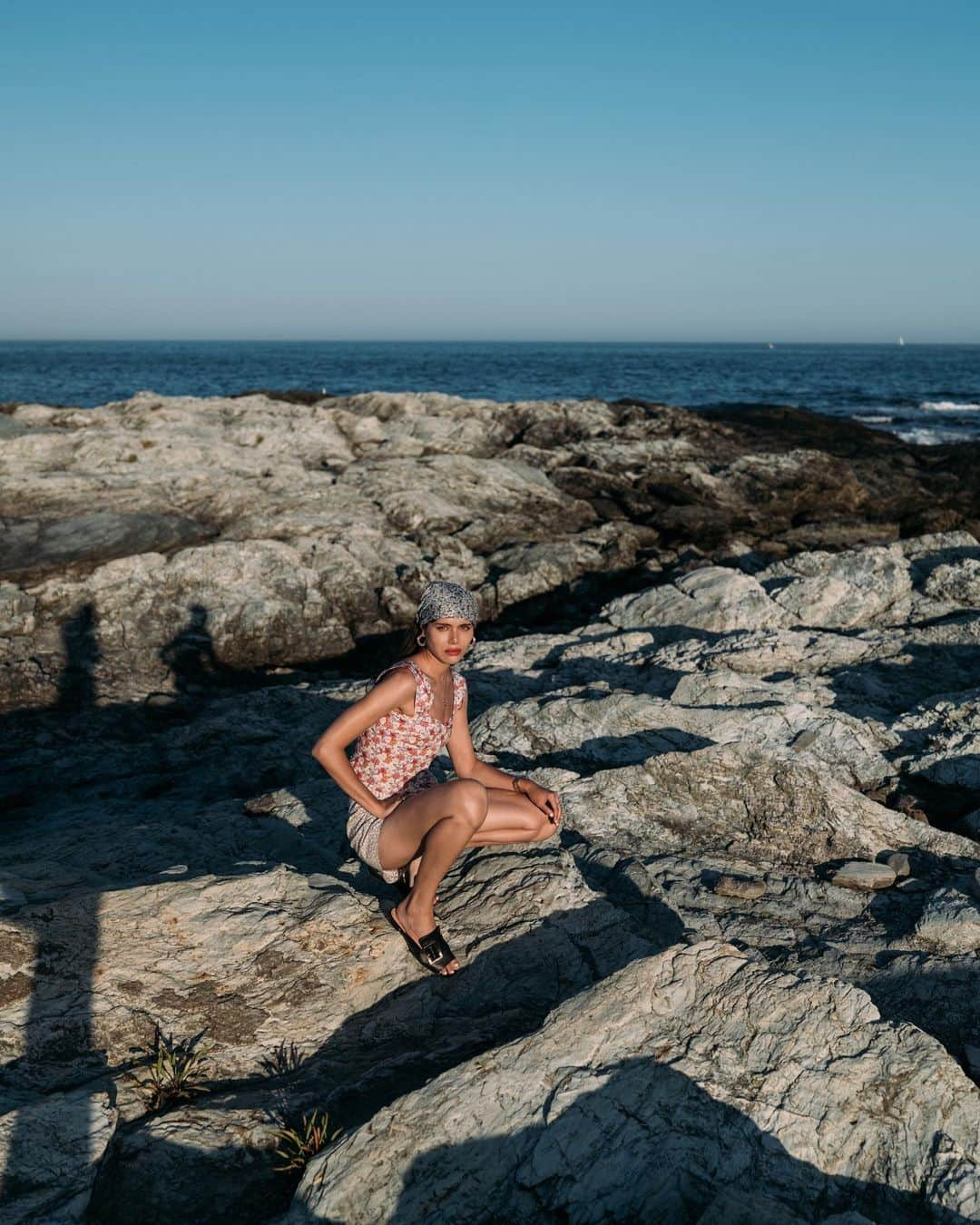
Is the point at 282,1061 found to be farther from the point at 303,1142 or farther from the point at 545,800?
the point at 545,800

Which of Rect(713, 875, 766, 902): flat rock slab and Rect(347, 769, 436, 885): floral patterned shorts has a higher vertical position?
Rect(347, 769, 436, 885): floral patterned shorts

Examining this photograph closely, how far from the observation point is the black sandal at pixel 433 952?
16.8 ft

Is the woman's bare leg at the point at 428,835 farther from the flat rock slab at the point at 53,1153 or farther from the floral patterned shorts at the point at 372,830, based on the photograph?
the flat rock slab at the point at 53,1153

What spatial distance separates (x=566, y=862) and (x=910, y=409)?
2410 inches

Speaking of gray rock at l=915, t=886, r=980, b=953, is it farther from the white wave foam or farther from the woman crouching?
the white wave foam

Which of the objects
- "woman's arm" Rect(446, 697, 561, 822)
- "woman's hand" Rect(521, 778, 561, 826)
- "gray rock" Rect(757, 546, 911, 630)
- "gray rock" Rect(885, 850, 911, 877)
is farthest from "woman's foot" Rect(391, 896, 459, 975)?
"gray rock" Rect(757, 546, 911, 630)

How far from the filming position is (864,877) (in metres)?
Result: 6.52

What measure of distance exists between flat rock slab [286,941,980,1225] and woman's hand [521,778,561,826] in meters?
2.04

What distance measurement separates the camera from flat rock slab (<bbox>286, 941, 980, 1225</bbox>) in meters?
3.58

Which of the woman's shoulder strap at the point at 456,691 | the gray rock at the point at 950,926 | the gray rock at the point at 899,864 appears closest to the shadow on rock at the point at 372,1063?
the woman's shoulder strap at the point at 456,691

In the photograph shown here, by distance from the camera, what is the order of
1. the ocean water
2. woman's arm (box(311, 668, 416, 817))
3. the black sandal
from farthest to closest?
the ocean water → woman's arm (box(311, 668, 416, 817)) → the black sandal

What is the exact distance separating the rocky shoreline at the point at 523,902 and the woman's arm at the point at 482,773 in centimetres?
39

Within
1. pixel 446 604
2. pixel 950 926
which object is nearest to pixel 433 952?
pixel 446 604

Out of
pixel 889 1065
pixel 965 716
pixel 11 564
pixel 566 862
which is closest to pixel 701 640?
pixel 965 716
